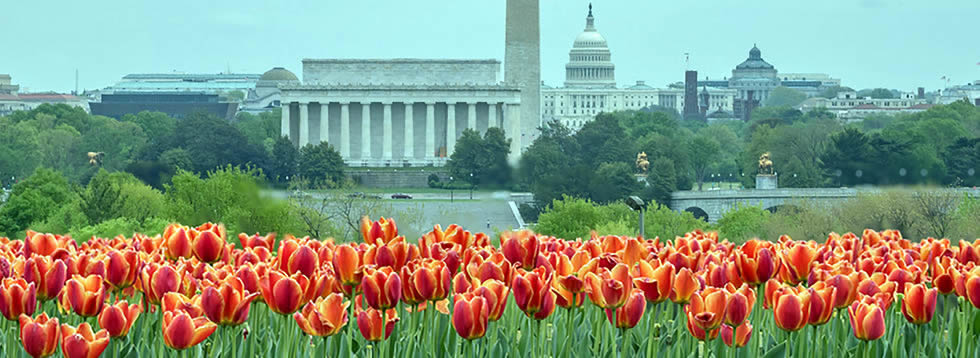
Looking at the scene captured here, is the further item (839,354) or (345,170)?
(345,170)

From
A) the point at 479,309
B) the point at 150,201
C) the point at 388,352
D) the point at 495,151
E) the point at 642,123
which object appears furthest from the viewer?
the point at 642,123

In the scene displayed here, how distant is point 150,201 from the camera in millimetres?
74125

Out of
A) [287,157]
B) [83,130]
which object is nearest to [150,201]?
[287,157]

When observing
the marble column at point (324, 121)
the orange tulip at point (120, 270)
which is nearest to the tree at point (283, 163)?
the marble column at point (324, 121)

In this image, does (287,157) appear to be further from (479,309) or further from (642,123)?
(479,309)

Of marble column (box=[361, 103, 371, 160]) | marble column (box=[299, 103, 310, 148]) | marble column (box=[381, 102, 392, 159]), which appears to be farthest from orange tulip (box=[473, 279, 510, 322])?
marble column (box=[299, 103, 310, 148])

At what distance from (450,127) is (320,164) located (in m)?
21.1

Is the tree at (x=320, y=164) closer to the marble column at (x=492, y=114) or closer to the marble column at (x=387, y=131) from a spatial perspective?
the marble column at (x=387, y=131)

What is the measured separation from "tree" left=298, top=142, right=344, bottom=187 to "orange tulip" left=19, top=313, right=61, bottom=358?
9700 cm

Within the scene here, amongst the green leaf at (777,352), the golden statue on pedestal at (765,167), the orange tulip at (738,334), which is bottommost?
the green leaf at (777,352)

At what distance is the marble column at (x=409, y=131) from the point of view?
129 m

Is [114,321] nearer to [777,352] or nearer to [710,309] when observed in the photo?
[710,309]

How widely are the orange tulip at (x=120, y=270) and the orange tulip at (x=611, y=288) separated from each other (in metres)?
3.20

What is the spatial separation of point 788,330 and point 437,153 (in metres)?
120
